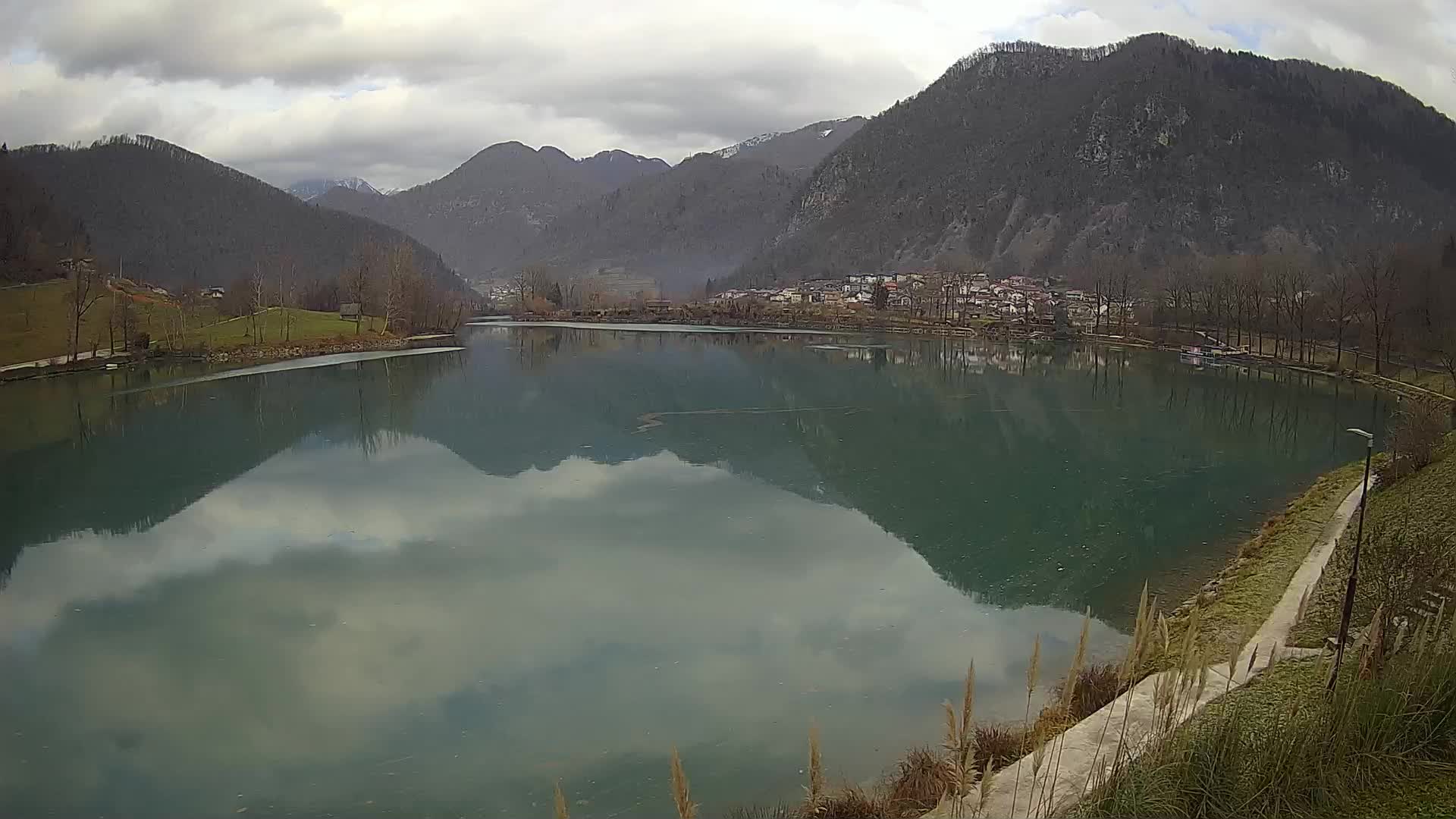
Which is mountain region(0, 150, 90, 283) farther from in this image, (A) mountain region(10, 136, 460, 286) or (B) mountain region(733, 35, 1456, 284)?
(B) mountain region(733, 35, 1456, 284)

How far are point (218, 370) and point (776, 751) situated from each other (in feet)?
126

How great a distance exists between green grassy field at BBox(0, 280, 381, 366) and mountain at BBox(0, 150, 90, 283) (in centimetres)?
350

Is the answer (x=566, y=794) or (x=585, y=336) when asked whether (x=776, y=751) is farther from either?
(x=585, y=336)

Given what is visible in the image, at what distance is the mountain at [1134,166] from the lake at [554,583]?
8200 cm

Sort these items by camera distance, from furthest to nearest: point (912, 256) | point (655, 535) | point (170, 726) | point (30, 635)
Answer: point (912, 256) < point (655, 535) < point (30, 635) < point (170, 726)

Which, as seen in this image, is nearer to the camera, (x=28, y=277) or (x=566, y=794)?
(x=566, y=794)

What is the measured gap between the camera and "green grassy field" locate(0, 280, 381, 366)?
38500mm

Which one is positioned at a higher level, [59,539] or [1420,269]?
[1420,269]

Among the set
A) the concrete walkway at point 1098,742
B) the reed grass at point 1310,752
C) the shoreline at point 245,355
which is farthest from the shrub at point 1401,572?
the shoreline at point 245,355

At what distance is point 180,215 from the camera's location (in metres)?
98.4

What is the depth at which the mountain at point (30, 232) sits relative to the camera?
50.6 meters

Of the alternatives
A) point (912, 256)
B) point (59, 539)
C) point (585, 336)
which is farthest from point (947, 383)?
point (912, 256)

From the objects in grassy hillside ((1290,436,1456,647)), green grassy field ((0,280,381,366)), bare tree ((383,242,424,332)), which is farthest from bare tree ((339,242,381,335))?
grassy hillside ((1290,436,1456,647))

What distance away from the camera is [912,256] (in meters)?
123
